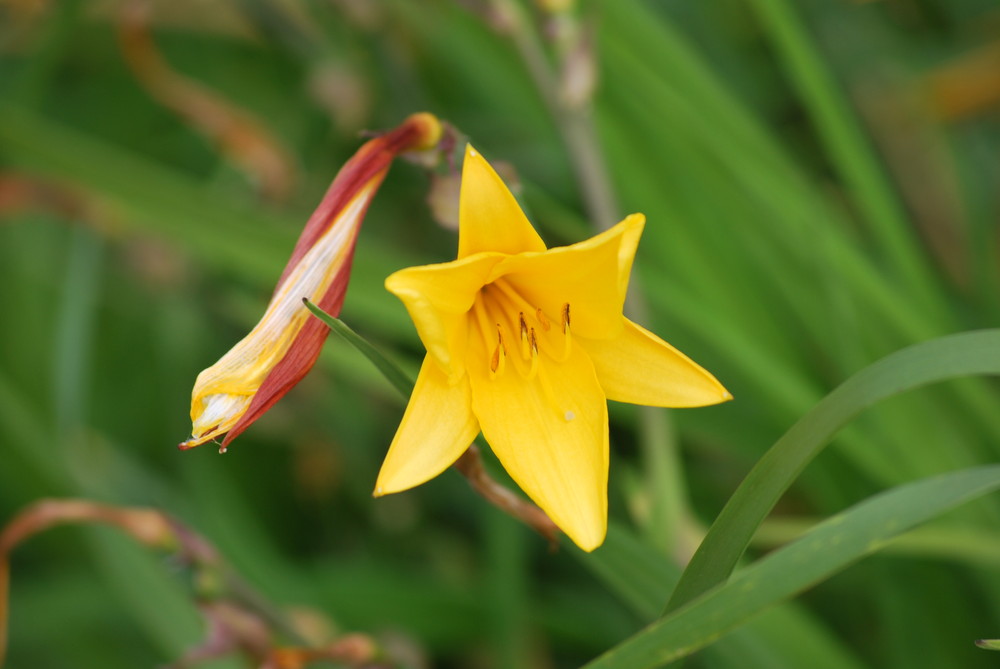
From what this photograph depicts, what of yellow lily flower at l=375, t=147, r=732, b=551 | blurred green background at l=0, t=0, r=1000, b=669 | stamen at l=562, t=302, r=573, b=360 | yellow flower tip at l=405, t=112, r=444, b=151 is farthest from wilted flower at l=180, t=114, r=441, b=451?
blurred green background at l=0, t=0, r=1000, b=669

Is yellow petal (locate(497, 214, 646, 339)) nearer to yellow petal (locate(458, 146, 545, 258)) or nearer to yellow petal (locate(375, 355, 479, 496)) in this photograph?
yellow petal (locate(458, 146, 545, 258))

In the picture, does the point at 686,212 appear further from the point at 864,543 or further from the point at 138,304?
the point at 138,304

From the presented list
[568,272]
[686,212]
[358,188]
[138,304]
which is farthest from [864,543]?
[138,304]

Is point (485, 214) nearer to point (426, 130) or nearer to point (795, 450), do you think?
point (426, 130)

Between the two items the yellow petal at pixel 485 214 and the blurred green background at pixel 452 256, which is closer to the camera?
the yellow petal at pixel 485 214

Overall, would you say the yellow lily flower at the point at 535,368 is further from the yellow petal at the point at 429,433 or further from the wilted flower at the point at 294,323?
the wilted flower at the point at 294,323

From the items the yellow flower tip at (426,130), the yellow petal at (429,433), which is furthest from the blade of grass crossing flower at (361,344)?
the yellow flower tip at (426,130)
